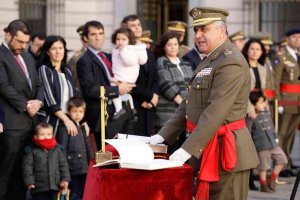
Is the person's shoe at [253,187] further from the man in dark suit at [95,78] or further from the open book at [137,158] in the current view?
the open book at [137,158]

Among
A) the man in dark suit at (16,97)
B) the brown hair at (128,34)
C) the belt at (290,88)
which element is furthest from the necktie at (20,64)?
the belt at (290,88)

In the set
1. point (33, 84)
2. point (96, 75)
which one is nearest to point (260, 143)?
point (96, 75)

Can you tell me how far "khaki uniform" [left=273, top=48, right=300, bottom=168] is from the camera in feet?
43.6

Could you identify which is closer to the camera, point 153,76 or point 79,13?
point 153,76

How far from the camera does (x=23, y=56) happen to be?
9.83 meters

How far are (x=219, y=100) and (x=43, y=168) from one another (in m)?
3.42

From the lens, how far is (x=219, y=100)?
6664mm

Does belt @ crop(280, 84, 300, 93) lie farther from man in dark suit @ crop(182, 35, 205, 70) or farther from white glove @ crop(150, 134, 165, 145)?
white glove @ crop(150, 134, 165, 145)

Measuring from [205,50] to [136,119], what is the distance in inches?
165

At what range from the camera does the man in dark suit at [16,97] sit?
9602mm

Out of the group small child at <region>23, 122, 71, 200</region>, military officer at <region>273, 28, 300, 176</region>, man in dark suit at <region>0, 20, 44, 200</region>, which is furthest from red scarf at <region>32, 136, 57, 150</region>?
military officer at <region>273, 28, 300, 176</region>

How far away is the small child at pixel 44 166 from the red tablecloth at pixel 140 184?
3045 mm

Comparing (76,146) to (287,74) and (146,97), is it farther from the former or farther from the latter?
(287,74)

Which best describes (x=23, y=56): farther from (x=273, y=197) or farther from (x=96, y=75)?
(x=273, y=197)
